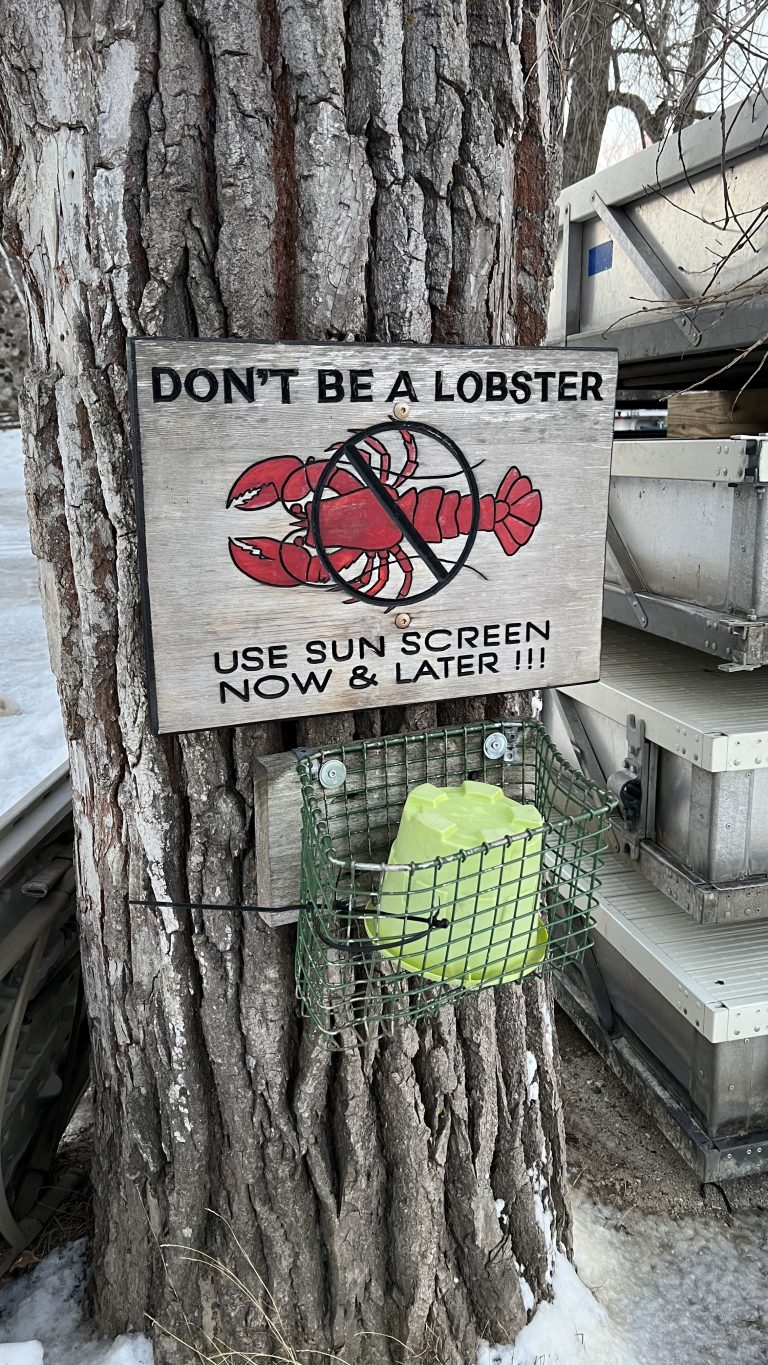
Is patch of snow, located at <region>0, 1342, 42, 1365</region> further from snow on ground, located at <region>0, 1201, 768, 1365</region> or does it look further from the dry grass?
the dry grass

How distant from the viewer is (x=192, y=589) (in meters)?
1.51

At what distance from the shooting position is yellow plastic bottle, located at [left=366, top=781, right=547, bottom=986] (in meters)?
1.46

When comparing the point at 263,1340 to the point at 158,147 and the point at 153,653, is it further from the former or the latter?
the point at 158,147

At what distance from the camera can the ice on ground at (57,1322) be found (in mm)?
1968

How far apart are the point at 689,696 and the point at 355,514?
1756 mm

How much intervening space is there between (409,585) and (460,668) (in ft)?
0.64

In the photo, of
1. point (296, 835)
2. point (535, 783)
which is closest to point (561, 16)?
point (535, 783)

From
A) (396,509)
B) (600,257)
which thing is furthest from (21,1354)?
(600,257)

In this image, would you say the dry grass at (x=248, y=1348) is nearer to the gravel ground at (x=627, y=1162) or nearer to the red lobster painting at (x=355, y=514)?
the gravel ground at (x=627, y=1162)

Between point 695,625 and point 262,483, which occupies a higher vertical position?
point 262,483

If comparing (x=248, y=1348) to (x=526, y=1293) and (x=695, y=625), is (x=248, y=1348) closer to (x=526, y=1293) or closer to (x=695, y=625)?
(x=526, y=1293)

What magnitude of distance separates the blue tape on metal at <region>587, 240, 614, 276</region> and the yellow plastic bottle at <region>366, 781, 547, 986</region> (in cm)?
266

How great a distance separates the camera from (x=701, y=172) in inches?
116

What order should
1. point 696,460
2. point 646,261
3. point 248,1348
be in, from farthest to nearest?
1. point 646,261
2. point 696,460
3. point 248,1348
